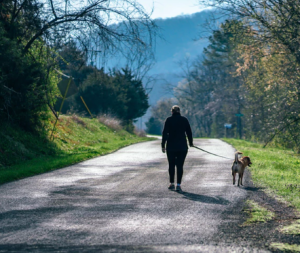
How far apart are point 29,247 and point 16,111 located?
50.1ft

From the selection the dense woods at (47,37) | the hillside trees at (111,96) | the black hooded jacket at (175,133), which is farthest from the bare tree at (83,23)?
the hillside trees at (111,96)

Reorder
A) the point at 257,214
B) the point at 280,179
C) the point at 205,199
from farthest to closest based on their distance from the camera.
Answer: the point at 280,179
the point at 205,199
the point at 257,214

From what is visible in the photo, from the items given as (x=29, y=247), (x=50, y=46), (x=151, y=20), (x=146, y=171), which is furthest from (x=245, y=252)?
(x=50, y=46)

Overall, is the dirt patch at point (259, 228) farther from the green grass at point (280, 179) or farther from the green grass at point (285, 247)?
the green grass at point (280, 179)

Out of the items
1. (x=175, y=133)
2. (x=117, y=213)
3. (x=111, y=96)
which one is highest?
(x=111, y=96)

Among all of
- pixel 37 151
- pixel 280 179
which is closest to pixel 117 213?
pixel 280 179

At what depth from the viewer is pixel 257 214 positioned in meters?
8.38

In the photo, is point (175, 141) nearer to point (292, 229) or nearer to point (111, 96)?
point (292, 229)

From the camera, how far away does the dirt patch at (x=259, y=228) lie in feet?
21.3

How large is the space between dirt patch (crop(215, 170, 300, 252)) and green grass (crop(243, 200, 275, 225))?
3.2 inches

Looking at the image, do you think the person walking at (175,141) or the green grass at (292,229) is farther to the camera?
the person walking at (175,141)

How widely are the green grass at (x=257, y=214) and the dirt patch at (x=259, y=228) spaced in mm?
80

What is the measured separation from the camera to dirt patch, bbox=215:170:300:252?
6.50 m

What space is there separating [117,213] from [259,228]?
247cm
